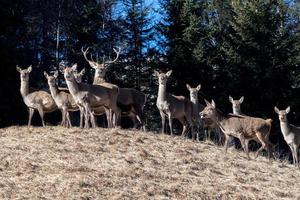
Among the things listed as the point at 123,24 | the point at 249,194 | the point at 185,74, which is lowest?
the point at 249,194

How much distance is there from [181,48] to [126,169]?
56.0 feet

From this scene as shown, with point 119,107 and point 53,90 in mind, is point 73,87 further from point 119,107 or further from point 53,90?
point 119,107

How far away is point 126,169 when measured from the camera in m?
13.9

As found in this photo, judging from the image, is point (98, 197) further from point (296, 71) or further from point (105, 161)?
point (296, 71)

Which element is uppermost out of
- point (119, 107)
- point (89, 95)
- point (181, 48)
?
point (181, 48)

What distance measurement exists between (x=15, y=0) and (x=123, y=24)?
5.99 m

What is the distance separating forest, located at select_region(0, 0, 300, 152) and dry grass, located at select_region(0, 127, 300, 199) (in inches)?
460

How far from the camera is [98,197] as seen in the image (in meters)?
12.0

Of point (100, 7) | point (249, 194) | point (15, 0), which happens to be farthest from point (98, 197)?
point (100, 7)

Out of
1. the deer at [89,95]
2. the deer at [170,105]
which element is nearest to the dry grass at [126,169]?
the deer at [89,95]

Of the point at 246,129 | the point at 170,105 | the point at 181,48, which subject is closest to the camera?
the point at 246,129

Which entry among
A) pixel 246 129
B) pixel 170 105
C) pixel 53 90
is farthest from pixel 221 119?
pixel 53 90

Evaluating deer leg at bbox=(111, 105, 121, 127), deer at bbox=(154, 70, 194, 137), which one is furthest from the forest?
deer leg at bbox=(111, 105, 121, 127)

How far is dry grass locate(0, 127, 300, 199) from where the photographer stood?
41.0 ft
